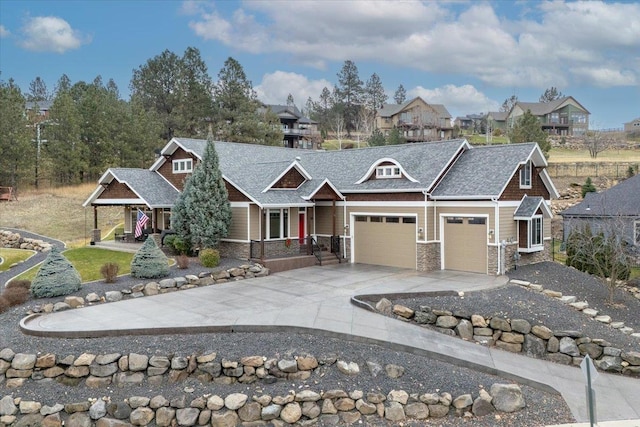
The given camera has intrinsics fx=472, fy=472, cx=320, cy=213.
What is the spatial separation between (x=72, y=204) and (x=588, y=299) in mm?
32928

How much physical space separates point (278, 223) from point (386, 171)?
541cm

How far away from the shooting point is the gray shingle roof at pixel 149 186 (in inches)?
931

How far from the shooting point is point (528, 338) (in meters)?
12.3

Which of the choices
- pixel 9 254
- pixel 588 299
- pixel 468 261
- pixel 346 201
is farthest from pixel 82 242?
pixel 588 299

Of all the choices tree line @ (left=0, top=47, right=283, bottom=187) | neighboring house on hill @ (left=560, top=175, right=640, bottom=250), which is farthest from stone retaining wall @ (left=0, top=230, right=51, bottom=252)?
neighboring house on hill @ (left=560, top=175, right=640, bottom=250)

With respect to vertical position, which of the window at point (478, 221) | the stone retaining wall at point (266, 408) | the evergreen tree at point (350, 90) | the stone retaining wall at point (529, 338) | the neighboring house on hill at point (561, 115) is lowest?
the stone retaining wall at point (266, 408)

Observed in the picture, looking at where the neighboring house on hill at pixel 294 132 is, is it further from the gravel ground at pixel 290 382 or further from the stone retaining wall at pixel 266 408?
the stone retaining wall at pixel 266 408

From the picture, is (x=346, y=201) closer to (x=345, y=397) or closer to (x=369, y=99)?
(x=345, y=397)

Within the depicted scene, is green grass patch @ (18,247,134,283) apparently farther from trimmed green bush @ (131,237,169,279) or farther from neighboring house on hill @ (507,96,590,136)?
neighboring house on hill @ (507,96,590,136)

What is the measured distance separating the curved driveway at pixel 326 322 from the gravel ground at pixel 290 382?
244 mm

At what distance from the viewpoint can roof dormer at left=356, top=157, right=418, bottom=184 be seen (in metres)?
20.7

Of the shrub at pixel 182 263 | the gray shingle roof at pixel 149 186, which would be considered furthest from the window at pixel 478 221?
the gray shingle roof at pixel 149 186

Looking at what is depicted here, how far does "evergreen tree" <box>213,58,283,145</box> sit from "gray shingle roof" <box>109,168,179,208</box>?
20.7m

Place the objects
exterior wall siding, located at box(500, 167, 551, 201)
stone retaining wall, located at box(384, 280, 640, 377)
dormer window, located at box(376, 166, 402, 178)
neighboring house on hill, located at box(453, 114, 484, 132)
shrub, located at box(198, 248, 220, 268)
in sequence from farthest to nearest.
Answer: neighboring house on hill, located at box(453, 114, 484, 132), dormer window, located at box(376, 166, 402, 178), exterior wall siding, located at box(500, 167, 551, 201), shrub, located at box(198, 248, 220, 268), stone retaining wall, located at box(384, 280, 640, 377)
